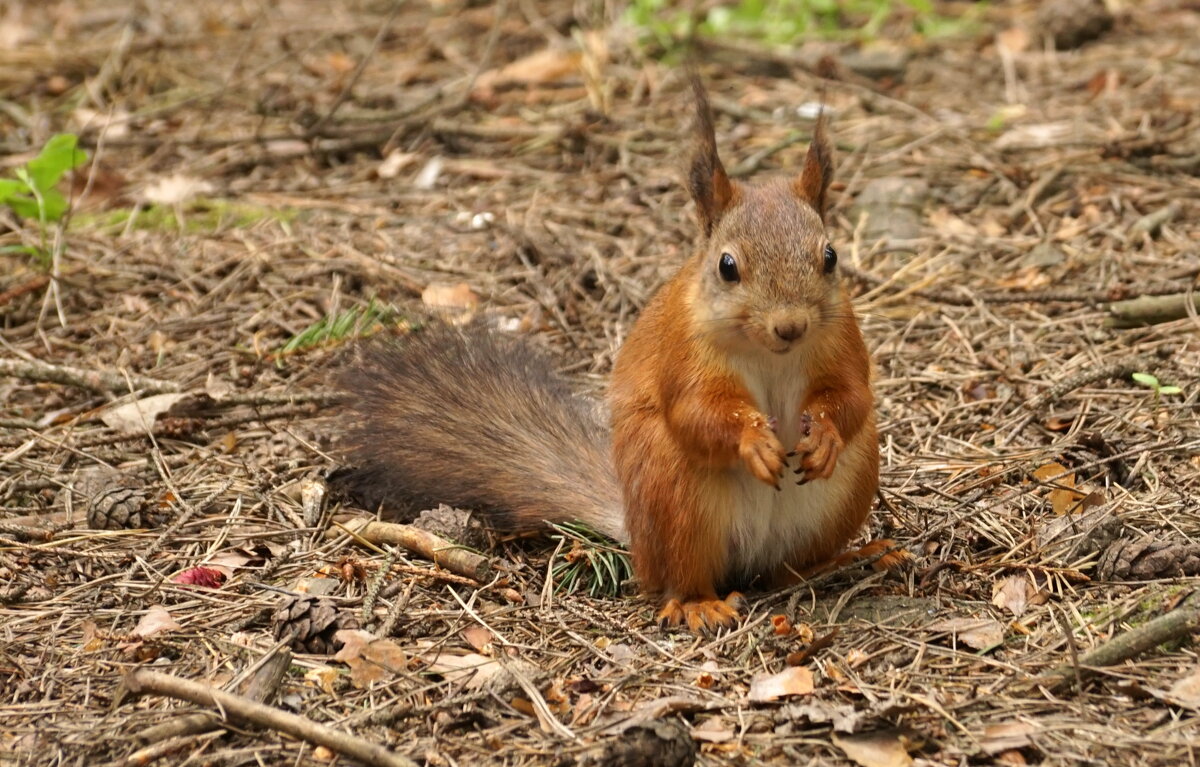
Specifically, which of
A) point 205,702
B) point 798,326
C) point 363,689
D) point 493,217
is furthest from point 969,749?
point 493,217

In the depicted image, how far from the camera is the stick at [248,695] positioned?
215cm

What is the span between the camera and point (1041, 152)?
4816 millimetres

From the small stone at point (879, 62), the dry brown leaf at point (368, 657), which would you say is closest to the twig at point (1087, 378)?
the dry brown leaf at point (368, 657)

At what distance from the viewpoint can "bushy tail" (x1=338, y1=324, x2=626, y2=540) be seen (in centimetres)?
303

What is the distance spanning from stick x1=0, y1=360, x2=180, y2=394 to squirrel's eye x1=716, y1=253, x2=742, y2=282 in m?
1.72

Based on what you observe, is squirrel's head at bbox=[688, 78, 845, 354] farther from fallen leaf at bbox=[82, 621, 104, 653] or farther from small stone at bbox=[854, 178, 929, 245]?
small stone at bbox=[854, 178, 929, 245]

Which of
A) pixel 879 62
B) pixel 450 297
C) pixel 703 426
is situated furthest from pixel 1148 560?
pixel 879 62

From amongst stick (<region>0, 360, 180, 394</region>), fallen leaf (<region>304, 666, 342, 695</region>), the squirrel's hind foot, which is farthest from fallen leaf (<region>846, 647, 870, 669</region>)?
stick (<region>0, 360, 180, 394</region>)

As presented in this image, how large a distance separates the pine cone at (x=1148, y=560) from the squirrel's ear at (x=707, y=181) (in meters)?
Answer: 1.05

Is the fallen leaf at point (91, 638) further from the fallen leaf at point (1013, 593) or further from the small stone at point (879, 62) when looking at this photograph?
the small stone at point (879, 62)

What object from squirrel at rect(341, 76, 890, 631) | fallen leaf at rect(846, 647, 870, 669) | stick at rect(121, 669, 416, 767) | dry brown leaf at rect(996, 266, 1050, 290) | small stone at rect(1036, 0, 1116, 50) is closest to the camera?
stick at rect(121, 669, 416, 767)

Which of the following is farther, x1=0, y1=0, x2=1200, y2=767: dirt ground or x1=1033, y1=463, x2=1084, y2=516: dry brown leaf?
x1=1033, y1=463, x2=1084, y2=516: dry brown leaf

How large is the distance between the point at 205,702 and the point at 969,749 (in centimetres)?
126

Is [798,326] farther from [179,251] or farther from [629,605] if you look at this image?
[179,251]
